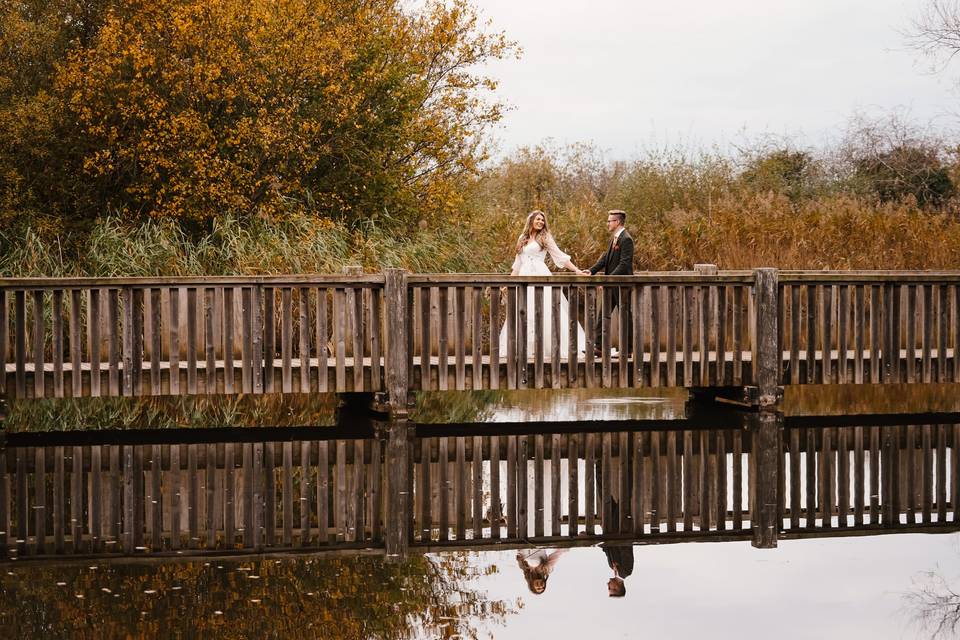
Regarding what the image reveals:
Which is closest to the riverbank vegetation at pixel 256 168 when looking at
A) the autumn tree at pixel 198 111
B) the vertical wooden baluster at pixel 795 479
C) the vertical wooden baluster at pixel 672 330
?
the autumn tree at pixel 198 111

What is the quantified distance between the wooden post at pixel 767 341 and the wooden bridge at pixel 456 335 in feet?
0.05

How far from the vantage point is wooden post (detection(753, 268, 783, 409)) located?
13.6m

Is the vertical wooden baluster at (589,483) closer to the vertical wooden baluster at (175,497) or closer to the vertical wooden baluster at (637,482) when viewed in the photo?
the vertical wooden baluster at (637,482)

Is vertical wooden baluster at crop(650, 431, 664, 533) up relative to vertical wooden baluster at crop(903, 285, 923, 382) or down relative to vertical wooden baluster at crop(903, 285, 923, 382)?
down

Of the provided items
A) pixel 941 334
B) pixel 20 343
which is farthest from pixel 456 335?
pixel 941 334

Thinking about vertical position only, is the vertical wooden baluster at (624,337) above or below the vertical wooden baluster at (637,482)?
above

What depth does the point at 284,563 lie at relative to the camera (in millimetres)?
7094

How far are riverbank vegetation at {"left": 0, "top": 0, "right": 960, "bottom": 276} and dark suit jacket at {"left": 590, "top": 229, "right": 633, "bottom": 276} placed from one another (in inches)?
140

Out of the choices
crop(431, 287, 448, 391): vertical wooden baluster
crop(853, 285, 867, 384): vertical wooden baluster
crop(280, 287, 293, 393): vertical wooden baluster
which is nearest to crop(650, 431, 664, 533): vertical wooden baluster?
crop(431, 287, 448, 391): vertical wooden baluster

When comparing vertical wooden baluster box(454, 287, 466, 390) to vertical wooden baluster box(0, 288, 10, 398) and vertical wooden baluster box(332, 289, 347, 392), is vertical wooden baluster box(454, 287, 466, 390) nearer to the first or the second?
vertical wooden baluster box(332, 289, 347, 392)

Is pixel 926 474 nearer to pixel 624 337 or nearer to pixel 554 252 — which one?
pixel 624 337

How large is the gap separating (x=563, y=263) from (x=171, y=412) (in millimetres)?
4890

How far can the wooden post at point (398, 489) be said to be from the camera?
759 centimetres

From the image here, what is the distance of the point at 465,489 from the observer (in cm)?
941
